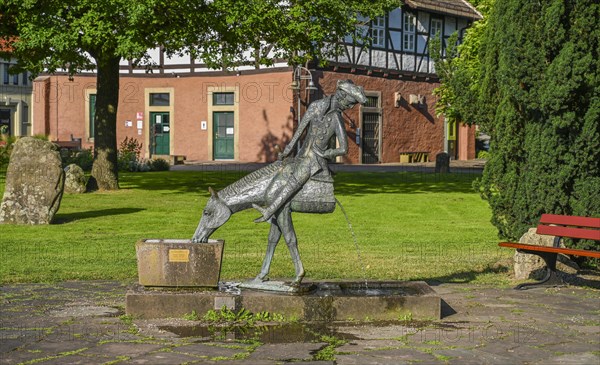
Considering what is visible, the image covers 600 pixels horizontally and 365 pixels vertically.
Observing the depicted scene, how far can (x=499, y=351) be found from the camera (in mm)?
7680

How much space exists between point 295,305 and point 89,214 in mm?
12369

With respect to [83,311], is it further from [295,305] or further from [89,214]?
[89,214]

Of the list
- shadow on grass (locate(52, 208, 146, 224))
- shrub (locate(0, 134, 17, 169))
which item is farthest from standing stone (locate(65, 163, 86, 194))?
shrub (locate(0, 134, 17, 169))

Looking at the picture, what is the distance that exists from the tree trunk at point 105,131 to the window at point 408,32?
20547mm

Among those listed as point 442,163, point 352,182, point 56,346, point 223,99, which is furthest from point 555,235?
point 223,99

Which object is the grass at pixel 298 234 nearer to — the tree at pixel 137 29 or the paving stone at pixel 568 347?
the tree at pixel 137 29

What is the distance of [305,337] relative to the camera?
8.15 meters

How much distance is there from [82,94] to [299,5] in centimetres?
2102

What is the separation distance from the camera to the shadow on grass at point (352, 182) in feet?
89.5

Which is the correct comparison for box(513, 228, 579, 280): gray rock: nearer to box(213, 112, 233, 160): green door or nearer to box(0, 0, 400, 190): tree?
box(0, 0, 400, 190): tree

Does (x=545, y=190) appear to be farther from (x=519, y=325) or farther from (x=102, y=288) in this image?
(x=102, y=288)

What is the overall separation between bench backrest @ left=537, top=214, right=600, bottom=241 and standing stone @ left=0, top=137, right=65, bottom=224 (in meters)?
9.95

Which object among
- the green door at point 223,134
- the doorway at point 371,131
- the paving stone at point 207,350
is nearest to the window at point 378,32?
the doorway at point 371,131

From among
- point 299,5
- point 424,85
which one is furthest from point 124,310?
point 424,85
